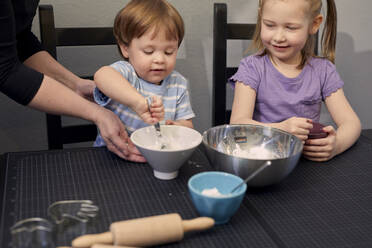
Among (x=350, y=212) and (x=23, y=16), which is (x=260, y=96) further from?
(x=23, y=16)

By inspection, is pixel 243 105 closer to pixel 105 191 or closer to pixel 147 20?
pixel 147 20

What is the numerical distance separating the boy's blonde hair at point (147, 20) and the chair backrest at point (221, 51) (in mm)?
329

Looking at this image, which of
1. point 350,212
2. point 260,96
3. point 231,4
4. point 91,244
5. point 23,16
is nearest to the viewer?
point 91,244

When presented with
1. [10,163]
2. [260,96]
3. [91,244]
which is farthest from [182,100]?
[91,244]

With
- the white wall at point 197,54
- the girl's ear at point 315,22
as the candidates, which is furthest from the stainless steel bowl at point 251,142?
the white wall at point 197,54

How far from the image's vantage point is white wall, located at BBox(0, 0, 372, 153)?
1844 millimetres

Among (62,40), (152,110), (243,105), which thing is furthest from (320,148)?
(62,40)

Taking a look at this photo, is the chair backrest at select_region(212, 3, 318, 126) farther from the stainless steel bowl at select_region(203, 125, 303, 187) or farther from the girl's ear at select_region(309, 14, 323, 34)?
the stainless steel bowl at select_region(203, 125, 303, 187)

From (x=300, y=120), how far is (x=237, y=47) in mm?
1051

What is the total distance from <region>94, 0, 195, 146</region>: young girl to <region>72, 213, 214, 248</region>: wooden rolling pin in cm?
39

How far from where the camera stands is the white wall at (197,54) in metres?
1.84

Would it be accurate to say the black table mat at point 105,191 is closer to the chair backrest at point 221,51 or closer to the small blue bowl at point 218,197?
the small blue bowl at point 218,197

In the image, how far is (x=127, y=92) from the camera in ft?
3.60

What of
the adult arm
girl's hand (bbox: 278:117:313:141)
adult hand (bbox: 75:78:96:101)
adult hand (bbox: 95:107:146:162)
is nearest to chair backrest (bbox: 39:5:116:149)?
adult hand (bbox: 75:78:96:101)
